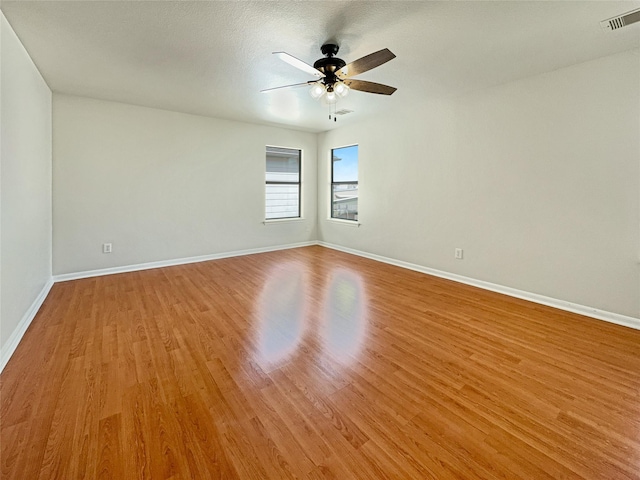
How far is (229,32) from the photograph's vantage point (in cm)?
246

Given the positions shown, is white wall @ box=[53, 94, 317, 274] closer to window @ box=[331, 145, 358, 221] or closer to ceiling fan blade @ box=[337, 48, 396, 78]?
window @ box=[331, 145, 358, 221]

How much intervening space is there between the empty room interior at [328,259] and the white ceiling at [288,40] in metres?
0.03

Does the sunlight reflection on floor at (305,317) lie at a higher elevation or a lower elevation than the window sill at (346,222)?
lower

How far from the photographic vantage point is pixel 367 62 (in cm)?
236

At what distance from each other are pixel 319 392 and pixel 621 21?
140 inches

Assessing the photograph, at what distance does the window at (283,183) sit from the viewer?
6.21 metres

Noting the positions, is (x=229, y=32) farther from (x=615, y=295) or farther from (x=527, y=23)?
(x=615, y=295)

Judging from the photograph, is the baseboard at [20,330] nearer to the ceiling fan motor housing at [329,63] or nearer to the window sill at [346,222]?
the ceiling fan motor housing at [329,63]

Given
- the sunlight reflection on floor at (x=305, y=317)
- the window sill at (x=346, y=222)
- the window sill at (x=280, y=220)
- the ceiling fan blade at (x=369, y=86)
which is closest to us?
the sunlight reflection on floor at (x=305, y=317)

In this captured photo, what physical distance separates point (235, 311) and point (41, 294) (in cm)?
231

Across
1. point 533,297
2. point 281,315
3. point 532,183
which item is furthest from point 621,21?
point 281,315

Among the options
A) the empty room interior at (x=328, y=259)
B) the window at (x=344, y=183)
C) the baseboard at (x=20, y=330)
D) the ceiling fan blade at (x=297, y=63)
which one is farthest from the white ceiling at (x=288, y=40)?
the baseboard at (x=20, y=330)

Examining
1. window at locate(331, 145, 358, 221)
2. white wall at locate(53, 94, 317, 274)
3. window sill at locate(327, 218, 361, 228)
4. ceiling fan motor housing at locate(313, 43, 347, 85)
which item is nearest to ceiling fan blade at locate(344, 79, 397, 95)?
ceiling fan motor housing at locate(313, 43, 347, 85)

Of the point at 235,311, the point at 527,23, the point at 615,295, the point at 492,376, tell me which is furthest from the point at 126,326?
the point at 615,295
